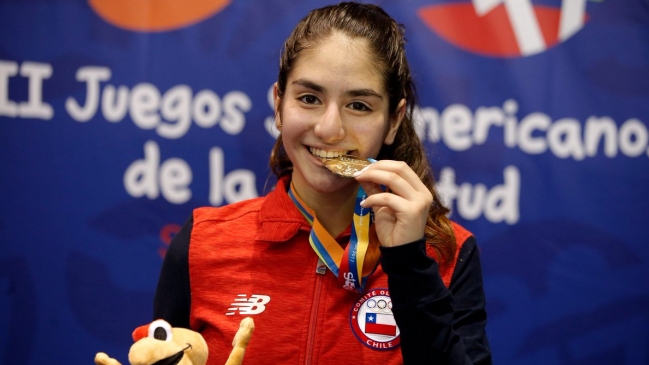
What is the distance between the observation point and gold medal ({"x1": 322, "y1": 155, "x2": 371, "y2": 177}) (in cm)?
114

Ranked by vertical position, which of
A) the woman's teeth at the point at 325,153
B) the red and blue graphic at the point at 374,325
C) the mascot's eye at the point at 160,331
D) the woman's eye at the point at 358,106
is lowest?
the red and blue graphic at the point at 374,325

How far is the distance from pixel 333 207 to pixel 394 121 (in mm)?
207

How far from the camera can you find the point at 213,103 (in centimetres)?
192

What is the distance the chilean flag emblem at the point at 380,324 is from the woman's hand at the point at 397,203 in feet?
0.65

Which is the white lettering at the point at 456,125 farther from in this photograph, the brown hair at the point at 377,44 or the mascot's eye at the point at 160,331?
the mascot's eye at the point at 160,331

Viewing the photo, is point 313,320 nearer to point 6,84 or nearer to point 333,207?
point 333,207

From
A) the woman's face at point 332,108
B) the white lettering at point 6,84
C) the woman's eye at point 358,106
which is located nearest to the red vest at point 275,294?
the woman's face at point 332,108

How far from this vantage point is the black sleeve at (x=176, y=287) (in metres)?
1.30

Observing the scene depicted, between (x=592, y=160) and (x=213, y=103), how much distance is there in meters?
1.12

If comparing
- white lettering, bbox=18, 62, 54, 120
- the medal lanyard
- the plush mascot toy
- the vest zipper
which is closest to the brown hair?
the medal lanyard

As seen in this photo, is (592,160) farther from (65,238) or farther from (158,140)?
(65,238)

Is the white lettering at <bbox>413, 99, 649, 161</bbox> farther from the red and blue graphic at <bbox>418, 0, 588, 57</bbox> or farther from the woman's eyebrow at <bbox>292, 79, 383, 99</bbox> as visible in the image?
the woman's eyebrow at <bbox>292, 79, 383, 99</bbox>

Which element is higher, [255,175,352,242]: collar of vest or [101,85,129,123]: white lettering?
[101,85,129,123]: white lettering

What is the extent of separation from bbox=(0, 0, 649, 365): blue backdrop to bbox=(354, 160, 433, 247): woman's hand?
891 mm
